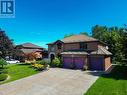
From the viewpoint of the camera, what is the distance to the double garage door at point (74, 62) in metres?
37.8

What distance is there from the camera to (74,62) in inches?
1524

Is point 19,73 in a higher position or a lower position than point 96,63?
lower

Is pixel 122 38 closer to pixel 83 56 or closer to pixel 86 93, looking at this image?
pixel 83 56

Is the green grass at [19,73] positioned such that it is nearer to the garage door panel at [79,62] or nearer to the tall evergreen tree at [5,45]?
the tall evergreen tree at [5,45]

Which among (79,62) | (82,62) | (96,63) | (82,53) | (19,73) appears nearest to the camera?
(19,73)

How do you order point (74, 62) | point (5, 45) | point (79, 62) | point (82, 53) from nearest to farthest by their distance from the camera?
point (82, 53)
point (79, 62)
point (5, 45)
point (74, 62)

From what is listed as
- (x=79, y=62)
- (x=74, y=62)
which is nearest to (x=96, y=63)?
(x=79, y=62)

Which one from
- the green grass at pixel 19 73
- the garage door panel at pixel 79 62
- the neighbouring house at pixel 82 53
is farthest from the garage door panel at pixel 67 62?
the green grass at pixel 19 73

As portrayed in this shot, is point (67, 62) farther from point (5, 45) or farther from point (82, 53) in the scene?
point (5, 45)

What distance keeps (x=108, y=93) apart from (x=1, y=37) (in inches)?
1106

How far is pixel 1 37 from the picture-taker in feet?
125

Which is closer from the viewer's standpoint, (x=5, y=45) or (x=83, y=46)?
(x=5, y=45)

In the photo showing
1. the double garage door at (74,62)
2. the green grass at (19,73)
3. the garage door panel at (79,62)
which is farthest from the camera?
the double garage door at (74,62)

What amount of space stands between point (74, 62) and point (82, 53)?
2928 millimetres
